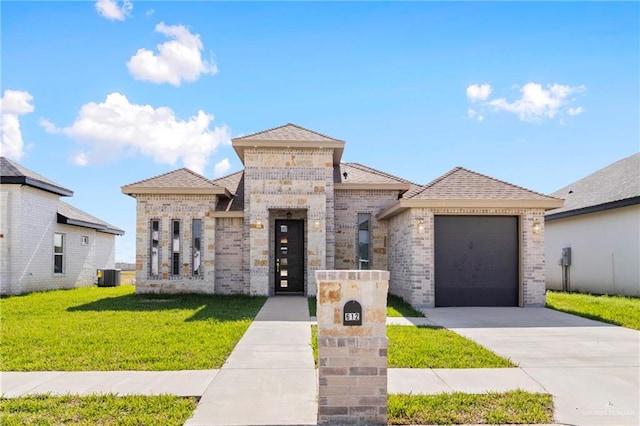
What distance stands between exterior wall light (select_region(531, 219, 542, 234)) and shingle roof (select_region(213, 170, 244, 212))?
362 inches

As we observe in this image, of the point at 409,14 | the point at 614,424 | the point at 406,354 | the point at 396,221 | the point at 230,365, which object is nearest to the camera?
the point at 614,424

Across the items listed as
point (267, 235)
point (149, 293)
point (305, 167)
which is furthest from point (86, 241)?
point (305, 167)

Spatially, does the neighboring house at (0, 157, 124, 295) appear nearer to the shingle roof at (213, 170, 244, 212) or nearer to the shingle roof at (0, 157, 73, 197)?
the shingle roof at (0, 157, 73, 197)

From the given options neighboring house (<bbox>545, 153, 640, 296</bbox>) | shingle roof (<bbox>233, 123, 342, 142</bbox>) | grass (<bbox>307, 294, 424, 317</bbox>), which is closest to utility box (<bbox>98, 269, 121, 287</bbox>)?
shingle roof (<bbox>233, 123, 342, 142</bbox>)

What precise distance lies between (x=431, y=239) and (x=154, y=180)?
30.9 feet

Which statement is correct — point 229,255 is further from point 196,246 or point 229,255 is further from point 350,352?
point 350,352

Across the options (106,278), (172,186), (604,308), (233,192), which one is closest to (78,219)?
(106,278)

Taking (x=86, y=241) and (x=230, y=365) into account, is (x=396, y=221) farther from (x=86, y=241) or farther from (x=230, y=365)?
(x=86, y=241)

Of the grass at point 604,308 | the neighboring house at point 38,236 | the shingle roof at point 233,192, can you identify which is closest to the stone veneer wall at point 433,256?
the grass at point 604,308

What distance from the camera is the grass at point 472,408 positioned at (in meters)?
4.23

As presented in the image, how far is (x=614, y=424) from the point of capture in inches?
164

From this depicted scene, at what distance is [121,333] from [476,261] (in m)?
8.83

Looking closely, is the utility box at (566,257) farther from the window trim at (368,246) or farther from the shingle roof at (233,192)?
the shingle roof at (233,192)

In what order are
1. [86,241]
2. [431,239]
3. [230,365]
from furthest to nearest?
[86,241], [431,239], [230,365]
